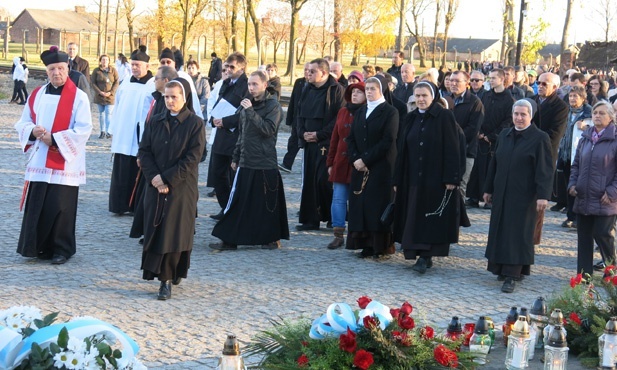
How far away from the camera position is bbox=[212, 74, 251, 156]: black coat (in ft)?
38.0

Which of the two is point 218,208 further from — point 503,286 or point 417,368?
point 417,368

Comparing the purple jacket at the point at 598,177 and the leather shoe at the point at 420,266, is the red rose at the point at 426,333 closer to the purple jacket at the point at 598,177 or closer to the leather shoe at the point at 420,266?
the leather shoe at the point at 420,266

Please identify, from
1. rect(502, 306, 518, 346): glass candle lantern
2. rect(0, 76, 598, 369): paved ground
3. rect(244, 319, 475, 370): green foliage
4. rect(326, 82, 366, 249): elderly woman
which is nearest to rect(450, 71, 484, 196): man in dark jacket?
rect(0, 76, 598, 369): paved ground

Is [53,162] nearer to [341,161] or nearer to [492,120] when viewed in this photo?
[341,161]

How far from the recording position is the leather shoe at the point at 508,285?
9.04 m

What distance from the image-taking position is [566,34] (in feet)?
159

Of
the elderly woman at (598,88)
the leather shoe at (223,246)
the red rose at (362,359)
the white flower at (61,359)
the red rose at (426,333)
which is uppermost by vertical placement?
the elderly woman at (598,88)

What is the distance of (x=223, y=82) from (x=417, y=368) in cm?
727

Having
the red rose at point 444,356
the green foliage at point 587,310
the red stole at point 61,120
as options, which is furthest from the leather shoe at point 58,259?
the red rose at point 444,356

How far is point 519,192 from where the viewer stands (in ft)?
29.8

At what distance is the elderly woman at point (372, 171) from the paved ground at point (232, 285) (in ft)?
1.00

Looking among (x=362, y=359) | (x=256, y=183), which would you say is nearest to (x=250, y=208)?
(x=256, y=183)

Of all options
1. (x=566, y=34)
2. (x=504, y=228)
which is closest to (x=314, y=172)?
(x=504, y=228)

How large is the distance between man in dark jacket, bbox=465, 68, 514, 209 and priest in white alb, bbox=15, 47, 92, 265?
643 cm
